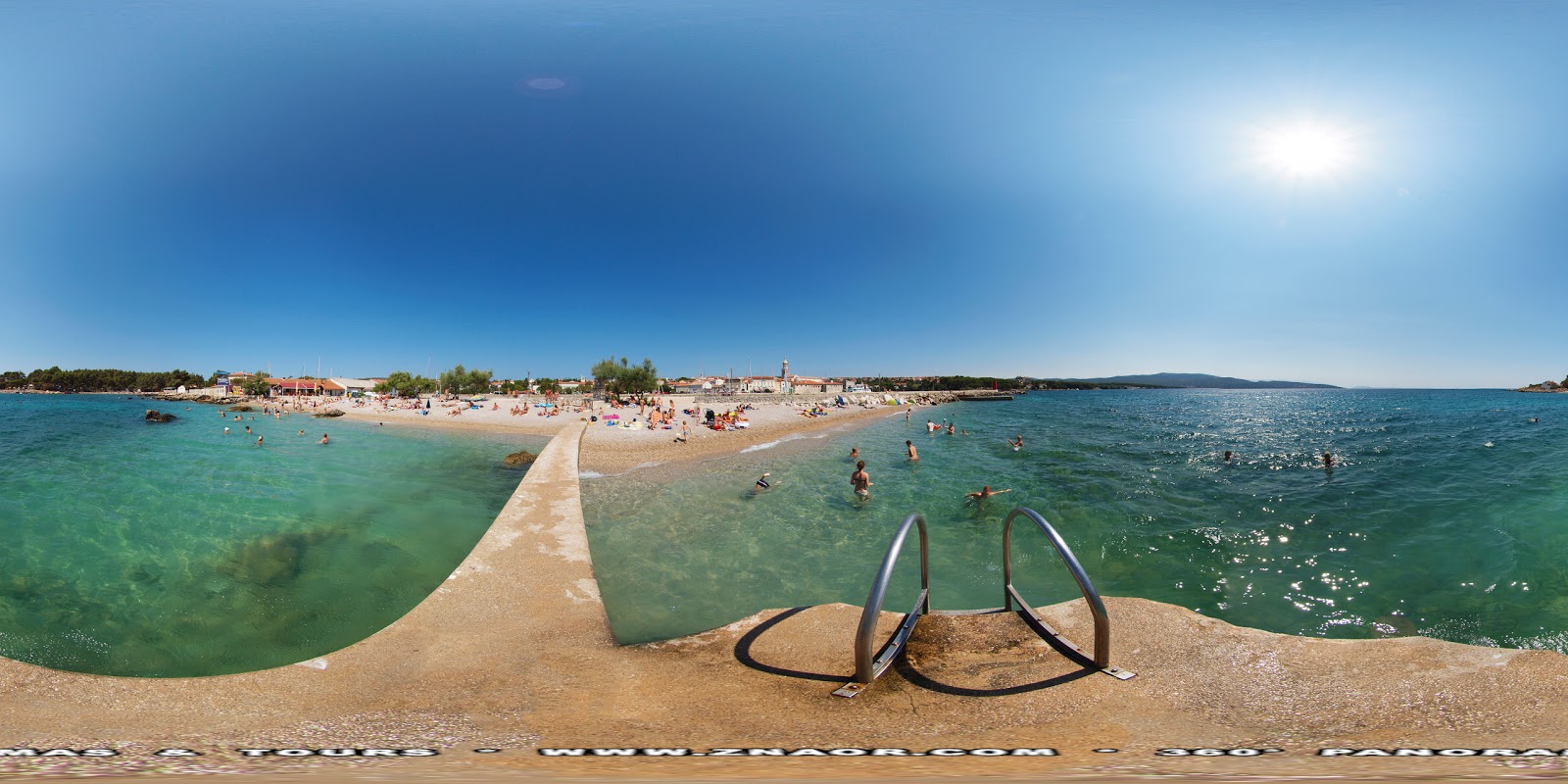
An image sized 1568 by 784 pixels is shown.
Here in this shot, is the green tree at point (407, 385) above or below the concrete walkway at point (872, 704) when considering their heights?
above

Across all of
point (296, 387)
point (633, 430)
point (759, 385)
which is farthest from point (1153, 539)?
point (296, 387)

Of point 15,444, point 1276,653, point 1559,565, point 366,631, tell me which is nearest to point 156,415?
point 15,444

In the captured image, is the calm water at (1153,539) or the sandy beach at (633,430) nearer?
the calm water at (1153,539)

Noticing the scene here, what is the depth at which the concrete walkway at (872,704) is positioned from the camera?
2742 millimetres

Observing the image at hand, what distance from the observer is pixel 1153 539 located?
1205 cm

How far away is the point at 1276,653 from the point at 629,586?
8.29m

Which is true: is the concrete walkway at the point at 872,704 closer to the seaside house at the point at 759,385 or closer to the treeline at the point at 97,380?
the seaside house at the point at 759,385

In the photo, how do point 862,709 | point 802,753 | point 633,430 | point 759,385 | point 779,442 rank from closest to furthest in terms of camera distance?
point 802,753 → point 862,709 → point 779,442 → point 633,430 → point 759,385

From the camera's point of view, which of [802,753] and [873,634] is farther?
[873,634]

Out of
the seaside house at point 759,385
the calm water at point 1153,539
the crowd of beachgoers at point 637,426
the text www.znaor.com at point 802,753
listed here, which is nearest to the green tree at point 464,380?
the crowd of beachgoers at point 637,426

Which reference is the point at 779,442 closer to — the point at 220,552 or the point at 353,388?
the point at 220,552

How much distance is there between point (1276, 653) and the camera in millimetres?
3791

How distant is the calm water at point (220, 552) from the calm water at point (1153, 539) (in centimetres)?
385

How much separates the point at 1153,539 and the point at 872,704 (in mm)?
12417
